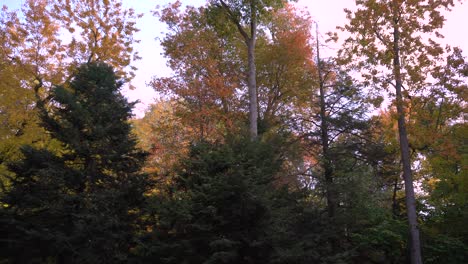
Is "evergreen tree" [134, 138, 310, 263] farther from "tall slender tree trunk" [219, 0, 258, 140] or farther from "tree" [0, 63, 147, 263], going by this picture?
"tall slender tree trunk" [219, 0, 258, 140]

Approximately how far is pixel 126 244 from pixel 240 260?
3403 millimetres

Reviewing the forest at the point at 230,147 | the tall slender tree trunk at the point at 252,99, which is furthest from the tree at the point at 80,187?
the tall slender tree trunk at the point at 252,99

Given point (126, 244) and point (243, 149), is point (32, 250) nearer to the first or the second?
point (126, 244)

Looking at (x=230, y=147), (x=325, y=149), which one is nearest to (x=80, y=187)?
(x=230, y=147)

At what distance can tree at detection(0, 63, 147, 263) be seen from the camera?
34.8 ft

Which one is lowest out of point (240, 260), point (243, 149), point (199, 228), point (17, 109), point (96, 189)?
point (240, 260)

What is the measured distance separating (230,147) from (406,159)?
20.5 ft

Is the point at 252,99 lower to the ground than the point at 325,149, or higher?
higher

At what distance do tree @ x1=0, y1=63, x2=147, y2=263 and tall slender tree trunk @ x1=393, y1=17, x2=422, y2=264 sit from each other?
26.9 feet

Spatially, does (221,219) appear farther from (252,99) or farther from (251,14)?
(251,14)

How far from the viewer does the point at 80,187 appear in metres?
11.5

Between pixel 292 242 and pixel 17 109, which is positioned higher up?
pixel 17 109

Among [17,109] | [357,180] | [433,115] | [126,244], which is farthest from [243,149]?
[17,109]

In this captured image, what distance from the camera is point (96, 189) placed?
1133 cm
